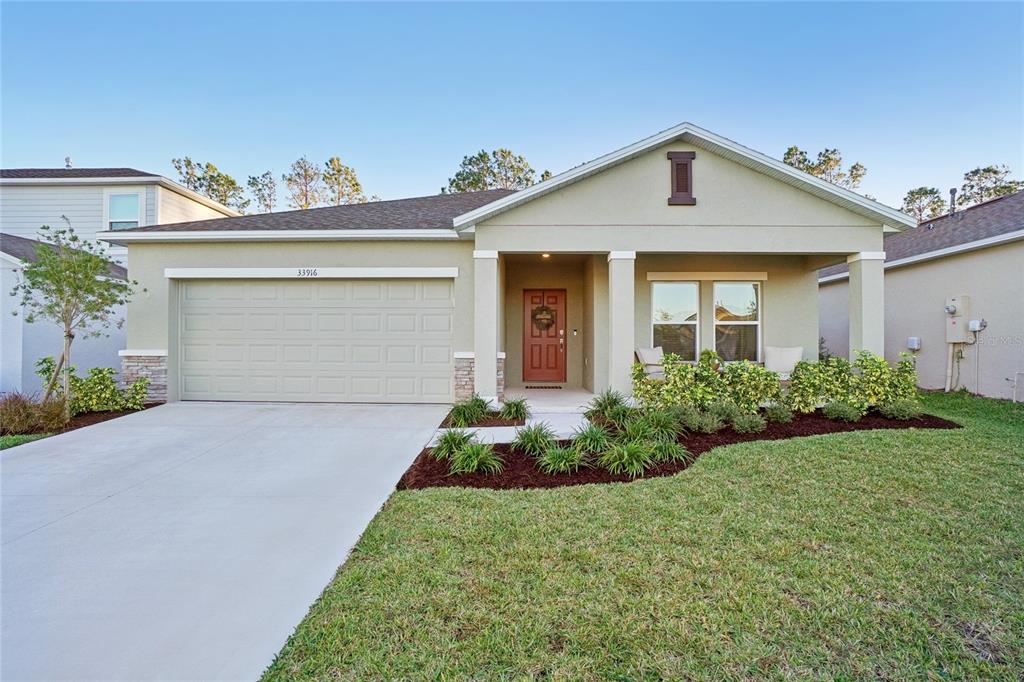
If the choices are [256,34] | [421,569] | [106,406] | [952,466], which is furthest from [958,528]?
[256,34]

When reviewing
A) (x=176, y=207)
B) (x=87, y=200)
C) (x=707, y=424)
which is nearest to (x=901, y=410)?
(x=707, y=424)

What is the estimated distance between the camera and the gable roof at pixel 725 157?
793 cm

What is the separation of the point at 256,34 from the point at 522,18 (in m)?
6.70

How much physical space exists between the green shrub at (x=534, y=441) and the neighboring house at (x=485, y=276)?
2438mm

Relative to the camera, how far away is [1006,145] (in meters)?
13.0

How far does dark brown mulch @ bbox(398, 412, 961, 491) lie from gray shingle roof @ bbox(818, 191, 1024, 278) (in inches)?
155

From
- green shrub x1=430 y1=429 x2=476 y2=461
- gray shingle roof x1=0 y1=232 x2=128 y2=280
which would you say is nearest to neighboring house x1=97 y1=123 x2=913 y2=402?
gray shingle roof x1=0 y1=232 x2=128 y2=280

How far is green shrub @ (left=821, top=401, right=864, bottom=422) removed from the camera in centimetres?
693

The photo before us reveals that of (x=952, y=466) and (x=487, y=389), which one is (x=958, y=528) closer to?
(x=952, y=466)

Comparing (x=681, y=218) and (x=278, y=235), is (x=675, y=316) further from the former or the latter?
(x=278, y=235)

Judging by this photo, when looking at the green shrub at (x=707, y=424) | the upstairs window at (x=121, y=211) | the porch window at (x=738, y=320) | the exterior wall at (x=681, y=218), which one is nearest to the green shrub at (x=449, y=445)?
the green shrub at (x=707, y=424)

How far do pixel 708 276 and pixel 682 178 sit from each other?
268 centimetres

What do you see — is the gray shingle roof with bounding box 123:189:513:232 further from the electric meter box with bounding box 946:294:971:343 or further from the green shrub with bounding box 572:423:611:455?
the electric meter box with bounding box 946:294:971:343

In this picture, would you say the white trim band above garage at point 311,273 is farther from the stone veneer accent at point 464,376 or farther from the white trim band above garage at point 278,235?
the stone veneer accent at point 464,376
